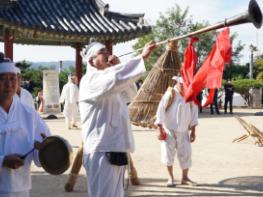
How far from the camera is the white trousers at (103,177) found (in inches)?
162

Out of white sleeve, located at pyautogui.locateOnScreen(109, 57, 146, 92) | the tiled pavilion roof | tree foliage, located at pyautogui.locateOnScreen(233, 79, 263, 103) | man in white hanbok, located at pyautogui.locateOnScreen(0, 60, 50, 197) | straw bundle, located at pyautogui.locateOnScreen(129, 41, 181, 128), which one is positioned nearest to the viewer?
man in white hanbok, located at pyautogui.locateOnScreen(0, 60, 50, 197)

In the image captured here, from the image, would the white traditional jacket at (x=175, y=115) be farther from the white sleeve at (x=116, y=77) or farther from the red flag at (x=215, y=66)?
the white sleeve at (x=116, y=77)

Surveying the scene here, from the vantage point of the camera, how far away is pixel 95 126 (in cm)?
419

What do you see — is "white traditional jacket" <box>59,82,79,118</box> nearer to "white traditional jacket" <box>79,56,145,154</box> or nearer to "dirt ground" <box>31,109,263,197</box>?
"dirt ground" <box>31,109,263,197</box>

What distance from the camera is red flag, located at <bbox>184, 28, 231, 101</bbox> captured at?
548 centimetres

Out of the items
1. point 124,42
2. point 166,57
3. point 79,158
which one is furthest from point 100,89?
point 124,42

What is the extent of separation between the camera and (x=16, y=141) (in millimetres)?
3242

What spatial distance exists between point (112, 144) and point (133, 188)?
2777 mm

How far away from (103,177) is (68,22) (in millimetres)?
14125

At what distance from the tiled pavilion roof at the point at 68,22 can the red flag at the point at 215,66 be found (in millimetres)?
11058

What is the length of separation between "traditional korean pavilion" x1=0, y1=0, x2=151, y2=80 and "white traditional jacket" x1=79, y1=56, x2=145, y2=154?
1193 centimetres

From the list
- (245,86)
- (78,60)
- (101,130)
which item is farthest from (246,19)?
(245,86)

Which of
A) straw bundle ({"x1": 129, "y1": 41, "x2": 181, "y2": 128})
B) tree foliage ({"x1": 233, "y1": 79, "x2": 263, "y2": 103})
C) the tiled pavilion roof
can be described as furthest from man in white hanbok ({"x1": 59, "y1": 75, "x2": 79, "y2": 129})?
tree foliage ({"x1": 233, "y1": 79, "x2": 263, "y2": 103})

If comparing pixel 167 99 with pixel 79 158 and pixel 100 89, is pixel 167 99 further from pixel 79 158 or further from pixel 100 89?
pixel 100 89
